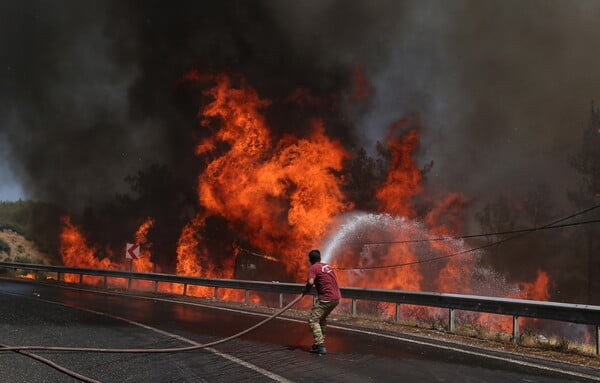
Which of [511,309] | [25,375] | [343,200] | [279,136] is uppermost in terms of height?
[279,136]

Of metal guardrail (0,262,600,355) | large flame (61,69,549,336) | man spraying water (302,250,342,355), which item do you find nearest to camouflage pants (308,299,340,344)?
man spraying water (302,250,342,355)

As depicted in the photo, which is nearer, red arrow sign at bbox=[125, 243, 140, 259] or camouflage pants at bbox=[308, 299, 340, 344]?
camouflage pants at bbox=[308, 299, 340, 344]

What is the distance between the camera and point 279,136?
73.4ft

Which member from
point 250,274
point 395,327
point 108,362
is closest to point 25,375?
point 108,362

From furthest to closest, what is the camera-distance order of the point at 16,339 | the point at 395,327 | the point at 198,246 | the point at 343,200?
the point at 198,246
the point at 343,200
the point at 395,327
the point at 16,339

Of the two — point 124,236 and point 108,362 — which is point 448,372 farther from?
point 124,236

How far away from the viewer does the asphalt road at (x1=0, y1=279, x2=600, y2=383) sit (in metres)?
5.57

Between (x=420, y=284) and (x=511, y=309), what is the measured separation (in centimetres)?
1542

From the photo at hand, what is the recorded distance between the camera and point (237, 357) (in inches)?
257

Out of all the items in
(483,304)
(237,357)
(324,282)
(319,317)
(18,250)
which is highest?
(18,250)

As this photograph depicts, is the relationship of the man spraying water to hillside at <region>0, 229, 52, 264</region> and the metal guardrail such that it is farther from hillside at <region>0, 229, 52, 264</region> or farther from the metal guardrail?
hillside at <region>0, 229, 52, 264</region>

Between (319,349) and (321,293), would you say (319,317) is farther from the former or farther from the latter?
(319,349)

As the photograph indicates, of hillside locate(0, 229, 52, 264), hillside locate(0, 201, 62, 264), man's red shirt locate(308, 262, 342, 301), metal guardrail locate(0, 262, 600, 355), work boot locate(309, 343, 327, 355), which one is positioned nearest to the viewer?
work boot locate(309, 343, 327, 355)

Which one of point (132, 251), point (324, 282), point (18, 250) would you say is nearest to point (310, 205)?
point (132, 251)
